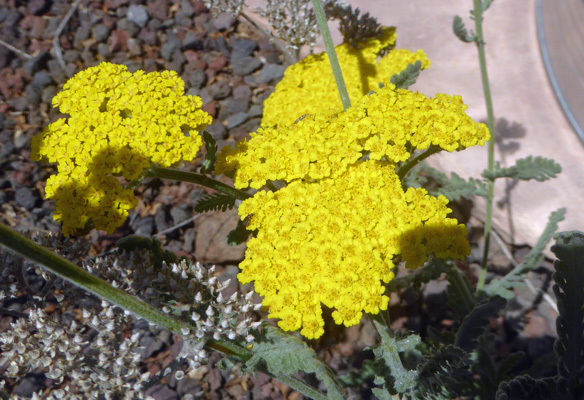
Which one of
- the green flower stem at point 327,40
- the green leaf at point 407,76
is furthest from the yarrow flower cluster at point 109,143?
the green leaf at point 407,76

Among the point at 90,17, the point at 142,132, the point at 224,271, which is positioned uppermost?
the point at 142,132

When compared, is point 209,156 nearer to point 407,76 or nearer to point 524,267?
point 407,76

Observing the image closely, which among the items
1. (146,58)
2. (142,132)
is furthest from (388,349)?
(146,58)

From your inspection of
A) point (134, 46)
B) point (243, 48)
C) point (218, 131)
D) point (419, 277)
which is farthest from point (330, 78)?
point (134, 46)

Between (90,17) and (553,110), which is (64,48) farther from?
(553,110)

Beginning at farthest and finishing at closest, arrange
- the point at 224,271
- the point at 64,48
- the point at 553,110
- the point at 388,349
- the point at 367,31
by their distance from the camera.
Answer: the point at 64,48
the point at 553,110
the point at 224,271
the point at 367,31
the point at 388,349

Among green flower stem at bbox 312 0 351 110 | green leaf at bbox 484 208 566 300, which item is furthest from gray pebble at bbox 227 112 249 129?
green leaf at bbox 484 208 566 300
